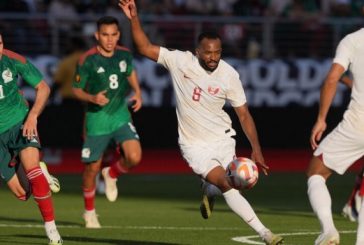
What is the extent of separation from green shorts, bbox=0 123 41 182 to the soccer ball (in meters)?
1.91

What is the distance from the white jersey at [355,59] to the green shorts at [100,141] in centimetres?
509

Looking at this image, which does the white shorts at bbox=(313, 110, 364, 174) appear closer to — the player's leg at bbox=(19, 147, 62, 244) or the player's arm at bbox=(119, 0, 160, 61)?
the player's arm at bbox=(119, 0, 160, 61)

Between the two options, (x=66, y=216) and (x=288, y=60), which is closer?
(x=66, y=216)

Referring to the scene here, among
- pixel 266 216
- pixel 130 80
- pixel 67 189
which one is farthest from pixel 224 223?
pixel 67 189

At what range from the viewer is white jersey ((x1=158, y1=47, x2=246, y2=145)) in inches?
487

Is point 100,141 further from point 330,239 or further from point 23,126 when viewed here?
point 330,239

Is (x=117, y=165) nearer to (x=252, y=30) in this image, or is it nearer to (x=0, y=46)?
(x=0, y=46)

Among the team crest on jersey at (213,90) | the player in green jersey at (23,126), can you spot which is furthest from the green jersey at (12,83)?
the team crest on jersey at (213,90)

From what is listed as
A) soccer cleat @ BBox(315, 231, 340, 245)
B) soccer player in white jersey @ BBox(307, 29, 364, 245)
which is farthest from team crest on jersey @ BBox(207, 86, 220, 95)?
soccer cleat @ BBox(315, 231, 340, 245)

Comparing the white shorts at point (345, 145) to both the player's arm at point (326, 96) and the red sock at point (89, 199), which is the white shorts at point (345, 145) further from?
the red sock at point (89, 199)

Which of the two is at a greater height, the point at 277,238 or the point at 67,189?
the point at 277,238

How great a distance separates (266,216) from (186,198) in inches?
130

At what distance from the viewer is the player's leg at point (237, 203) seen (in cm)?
1172

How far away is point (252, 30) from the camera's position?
2666 cm
